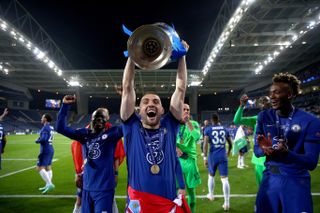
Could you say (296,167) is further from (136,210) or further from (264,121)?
(136,210)

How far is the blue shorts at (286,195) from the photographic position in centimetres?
253

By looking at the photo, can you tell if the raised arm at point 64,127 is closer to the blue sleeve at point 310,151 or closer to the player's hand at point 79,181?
the player's hand at point 79,181

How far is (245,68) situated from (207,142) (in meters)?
28.5

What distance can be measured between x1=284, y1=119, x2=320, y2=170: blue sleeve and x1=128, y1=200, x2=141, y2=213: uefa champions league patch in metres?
1.54

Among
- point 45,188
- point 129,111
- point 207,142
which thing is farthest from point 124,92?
point 45,188

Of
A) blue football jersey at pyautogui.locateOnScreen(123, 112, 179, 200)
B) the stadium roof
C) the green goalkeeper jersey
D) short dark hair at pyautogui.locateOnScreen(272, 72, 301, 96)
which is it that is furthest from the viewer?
the stadium roof

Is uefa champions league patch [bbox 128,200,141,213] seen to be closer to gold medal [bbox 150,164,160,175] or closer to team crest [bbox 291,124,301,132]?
gold medal [bbox 150,164,160,175]

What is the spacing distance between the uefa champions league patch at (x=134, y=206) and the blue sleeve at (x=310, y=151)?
60.8 inches

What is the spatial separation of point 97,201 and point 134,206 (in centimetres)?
164

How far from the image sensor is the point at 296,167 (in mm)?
2602

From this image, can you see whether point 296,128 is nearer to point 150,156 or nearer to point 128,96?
point 150,156

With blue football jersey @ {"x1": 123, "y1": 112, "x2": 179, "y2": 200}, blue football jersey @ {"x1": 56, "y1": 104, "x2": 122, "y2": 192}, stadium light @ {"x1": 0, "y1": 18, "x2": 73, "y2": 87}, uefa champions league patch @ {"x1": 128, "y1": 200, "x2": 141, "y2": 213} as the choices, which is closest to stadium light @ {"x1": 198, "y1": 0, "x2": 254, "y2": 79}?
blue football jersey @ {"x1": 56, "y1": 104, "x2": 122, "y2": 192}

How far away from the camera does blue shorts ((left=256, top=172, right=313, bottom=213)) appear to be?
2.53 metres

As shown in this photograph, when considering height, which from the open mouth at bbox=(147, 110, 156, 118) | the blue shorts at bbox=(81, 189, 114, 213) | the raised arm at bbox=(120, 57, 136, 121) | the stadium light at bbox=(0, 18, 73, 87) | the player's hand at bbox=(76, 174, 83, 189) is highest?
the stadium light at bbox=(0, 18, 73, 87)
